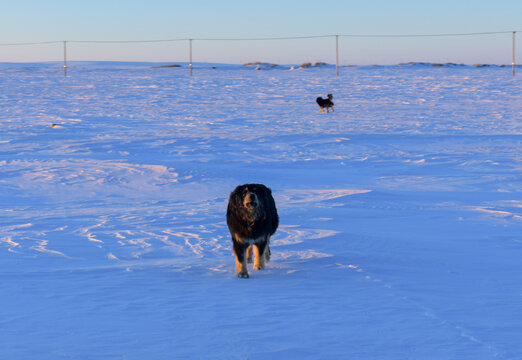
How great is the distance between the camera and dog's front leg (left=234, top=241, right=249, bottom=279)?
5.83 m

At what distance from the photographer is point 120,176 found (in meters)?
12.9

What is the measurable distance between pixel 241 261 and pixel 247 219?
1.20ft

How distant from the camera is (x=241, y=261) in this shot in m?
5.82

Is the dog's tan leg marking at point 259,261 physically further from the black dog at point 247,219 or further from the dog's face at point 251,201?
the dog's face at point 251,201

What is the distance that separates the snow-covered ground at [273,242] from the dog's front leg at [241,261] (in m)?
0.10

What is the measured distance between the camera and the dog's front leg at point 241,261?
5826mm

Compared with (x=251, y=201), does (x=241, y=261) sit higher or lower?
lower

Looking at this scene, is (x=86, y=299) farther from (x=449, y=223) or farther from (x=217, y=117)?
(x=217, y=117)

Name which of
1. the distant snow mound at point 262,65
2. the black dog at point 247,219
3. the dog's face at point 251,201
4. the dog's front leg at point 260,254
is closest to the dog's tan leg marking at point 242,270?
the black dog at point 247,219

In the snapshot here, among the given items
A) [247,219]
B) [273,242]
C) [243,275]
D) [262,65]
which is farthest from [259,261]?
[262,65]

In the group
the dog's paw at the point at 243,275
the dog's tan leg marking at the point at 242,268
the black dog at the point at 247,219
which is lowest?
the dog's paw at the point at 243,275

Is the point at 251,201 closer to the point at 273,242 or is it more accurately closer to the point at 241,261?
the point at 241,261

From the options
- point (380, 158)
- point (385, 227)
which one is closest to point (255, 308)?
point (385, 227)

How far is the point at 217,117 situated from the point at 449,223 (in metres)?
17.3
